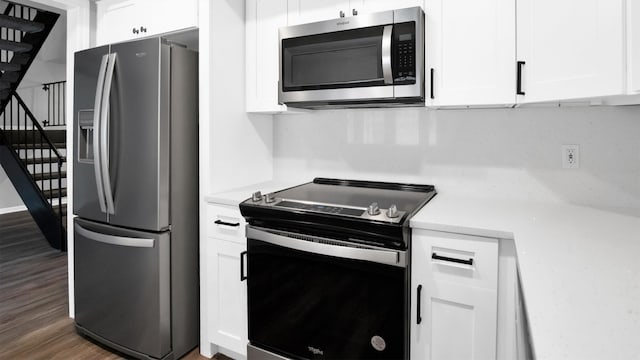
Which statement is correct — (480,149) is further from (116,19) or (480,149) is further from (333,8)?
(116,19)

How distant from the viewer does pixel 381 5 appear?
1853 millimetres

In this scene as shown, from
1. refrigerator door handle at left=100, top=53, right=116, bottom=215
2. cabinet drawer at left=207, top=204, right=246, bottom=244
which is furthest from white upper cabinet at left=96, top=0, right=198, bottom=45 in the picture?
cabinet drawer at left=207, top=204, right=246, bottom=244

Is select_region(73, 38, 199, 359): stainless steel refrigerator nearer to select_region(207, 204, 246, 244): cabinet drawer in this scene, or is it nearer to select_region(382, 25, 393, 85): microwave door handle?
select_region(207, 204, 246, 244): cabinet drawer

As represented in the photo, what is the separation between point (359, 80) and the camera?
1.83 metres

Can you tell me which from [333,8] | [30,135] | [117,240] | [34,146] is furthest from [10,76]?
[333,8]

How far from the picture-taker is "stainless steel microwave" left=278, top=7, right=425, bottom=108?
1.72 metres

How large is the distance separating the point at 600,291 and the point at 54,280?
3.74 metres

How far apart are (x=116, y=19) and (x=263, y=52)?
100cm

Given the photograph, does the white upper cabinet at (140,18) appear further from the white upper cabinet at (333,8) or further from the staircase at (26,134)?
the staircase at (26,134)

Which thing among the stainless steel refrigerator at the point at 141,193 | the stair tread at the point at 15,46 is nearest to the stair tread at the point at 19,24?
the stair tread at the point at 15,46

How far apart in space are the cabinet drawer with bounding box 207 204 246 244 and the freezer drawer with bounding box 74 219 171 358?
24cm

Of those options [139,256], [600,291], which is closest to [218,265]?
[139,256]

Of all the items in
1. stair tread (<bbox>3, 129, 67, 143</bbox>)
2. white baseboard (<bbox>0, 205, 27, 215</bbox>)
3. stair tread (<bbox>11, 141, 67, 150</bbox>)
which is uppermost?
stair tread (<bbox>3, 129, 67, 143</bbox>)

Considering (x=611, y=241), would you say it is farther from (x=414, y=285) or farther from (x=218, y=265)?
(x=218, y=265)
